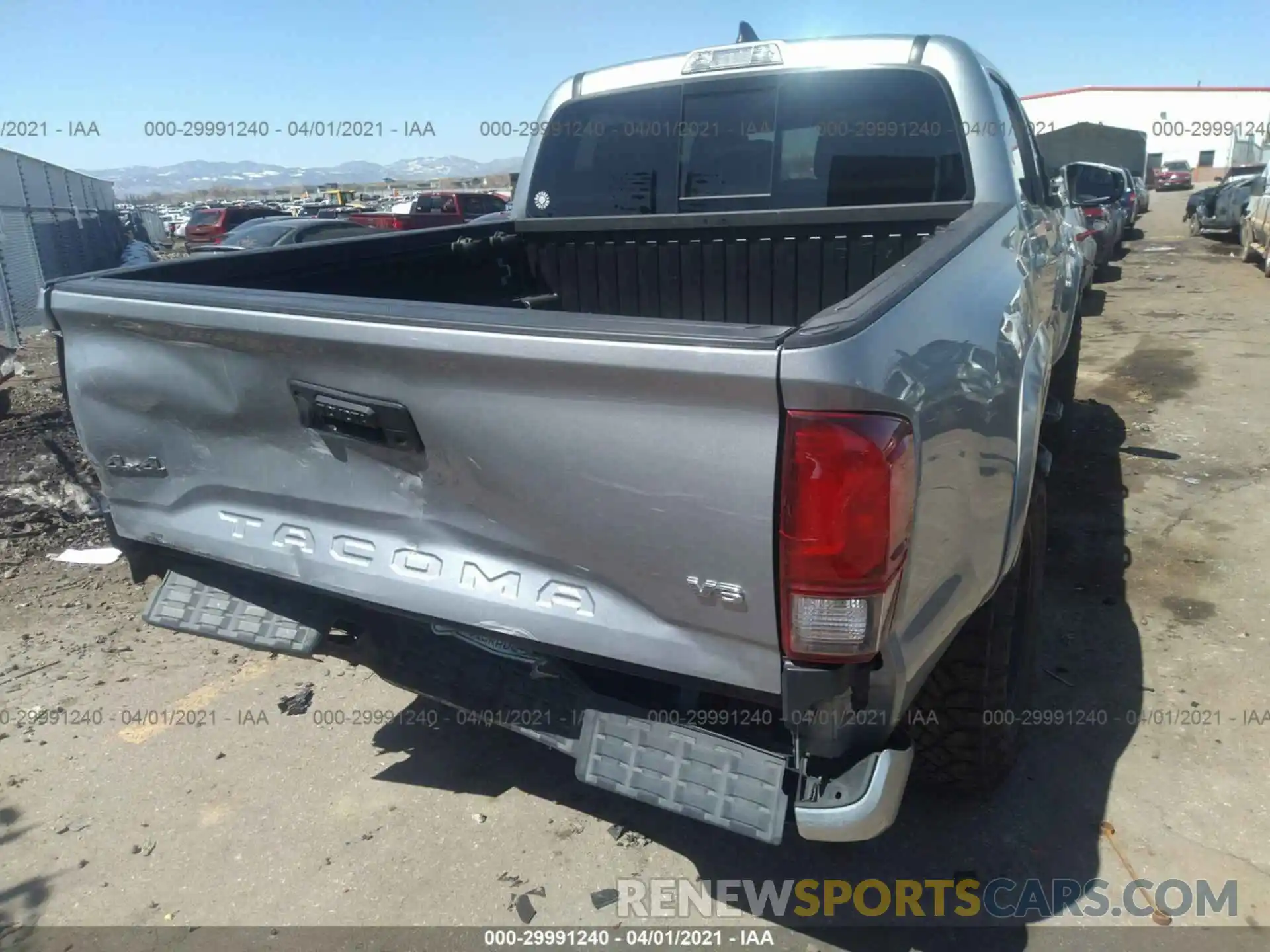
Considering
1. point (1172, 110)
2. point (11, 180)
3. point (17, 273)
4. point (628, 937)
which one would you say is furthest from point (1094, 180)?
point (1172, 110)

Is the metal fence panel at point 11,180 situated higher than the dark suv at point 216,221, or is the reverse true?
the metal fence panel at point 11,180

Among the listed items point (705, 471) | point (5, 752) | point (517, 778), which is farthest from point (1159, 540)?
point (5, 752)

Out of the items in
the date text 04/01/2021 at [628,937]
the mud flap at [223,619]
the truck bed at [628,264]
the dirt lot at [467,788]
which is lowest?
the date text 04/01/2021 at [628,937]

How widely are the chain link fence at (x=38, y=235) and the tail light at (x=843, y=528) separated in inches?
289

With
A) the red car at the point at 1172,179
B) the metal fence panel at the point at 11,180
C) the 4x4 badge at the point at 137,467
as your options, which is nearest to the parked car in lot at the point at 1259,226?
the 4x4 badge at the point at 137,467

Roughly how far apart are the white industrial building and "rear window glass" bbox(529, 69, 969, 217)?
52.6 meters

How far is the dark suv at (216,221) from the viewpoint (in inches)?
854

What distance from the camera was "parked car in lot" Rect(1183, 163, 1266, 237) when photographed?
1827 cm

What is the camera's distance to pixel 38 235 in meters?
14.1

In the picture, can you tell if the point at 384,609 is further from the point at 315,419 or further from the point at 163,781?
the point at 163,781

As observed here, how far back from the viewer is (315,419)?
215cm

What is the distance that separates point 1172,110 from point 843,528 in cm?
6044

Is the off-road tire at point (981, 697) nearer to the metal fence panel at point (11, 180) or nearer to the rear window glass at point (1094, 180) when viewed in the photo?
the rear window glass at point (1094, 180)

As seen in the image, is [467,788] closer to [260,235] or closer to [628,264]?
[628,264]
